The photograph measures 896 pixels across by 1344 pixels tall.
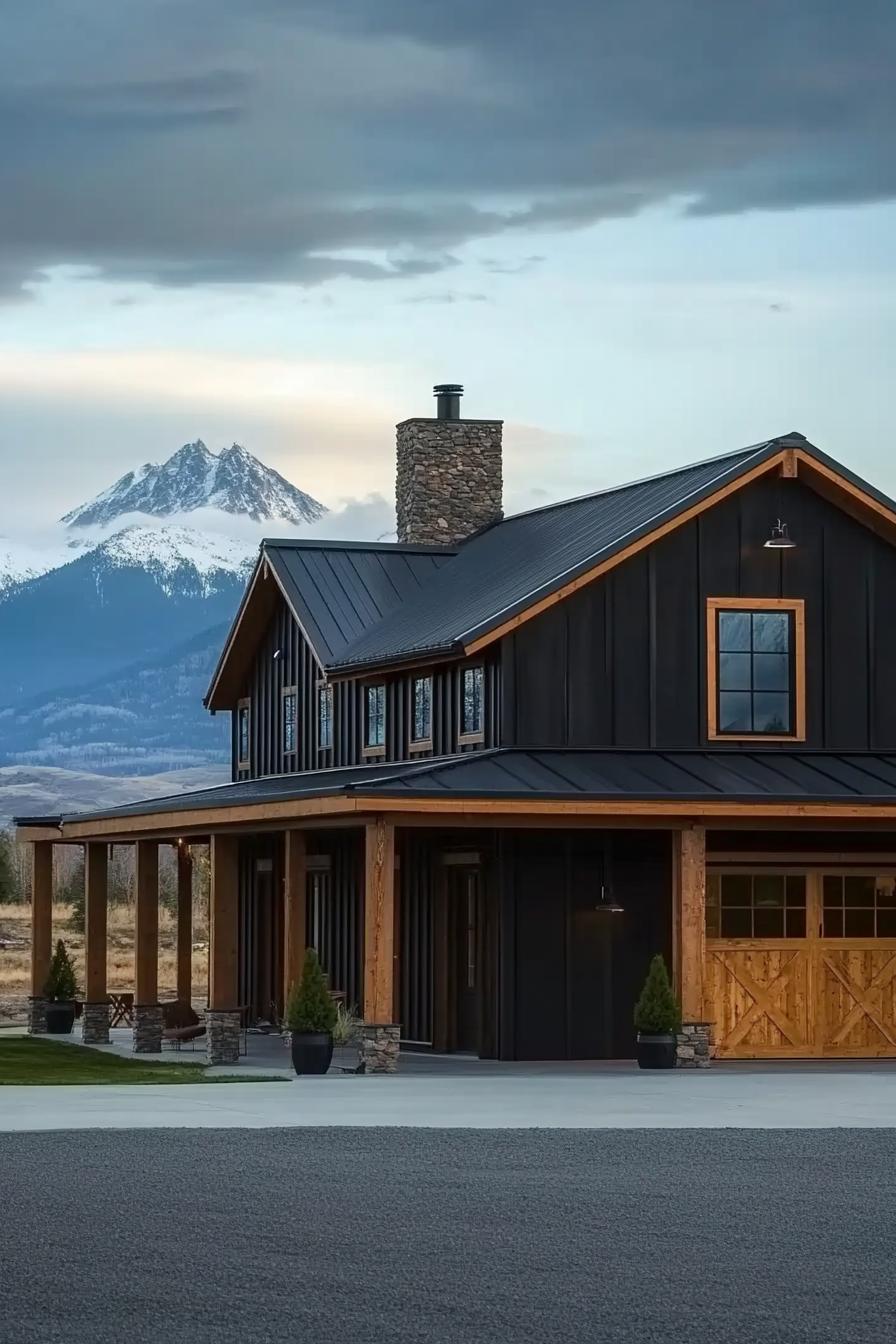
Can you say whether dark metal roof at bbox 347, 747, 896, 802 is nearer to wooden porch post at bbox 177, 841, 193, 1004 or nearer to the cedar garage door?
the cedar garage door

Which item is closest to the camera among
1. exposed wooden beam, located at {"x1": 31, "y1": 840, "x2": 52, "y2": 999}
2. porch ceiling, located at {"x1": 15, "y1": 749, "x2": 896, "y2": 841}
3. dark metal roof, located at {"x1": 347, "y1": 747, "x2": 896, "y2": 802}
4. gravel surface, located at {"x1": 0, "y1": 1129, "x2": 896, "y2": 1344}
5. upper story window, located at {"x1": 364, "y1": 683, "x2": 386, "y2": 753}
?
gravel surface, located at {"x1": 0, "y1": 1129, "x2": 896, "y2": 1344}

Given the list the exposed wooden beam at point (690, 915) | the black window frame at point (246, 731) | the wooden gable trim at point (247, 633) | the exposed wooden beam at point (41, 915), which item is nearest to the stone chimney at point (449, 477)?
the wooden gable trim at point (247, 633)

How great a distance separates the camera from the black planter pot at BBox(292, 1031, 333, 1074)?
24.3 m

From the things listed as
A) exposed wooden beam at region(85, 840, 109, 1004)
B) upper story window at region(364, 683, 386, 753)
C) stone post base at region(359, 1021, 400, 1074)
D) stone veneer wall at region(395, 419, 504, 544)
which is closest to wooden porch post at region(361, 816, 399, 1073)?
stone post base at region(359, 1021, 400, 1074)

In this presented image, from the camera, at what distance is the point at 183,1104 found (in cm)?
1939

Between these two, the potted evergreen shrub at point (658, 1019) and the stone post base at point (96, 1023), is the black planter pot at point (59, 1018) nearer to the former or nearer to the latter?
the stone post base at point (96, 1023)

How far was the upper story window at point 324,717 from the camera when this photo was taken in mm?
33219

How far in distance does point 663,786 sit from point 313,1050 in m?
4.60

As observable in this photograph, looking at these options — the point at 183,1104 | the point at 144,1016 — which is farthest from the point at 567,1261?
the point at 144,1016

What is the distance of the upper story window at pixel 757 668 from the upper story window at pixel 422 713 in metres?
3.78

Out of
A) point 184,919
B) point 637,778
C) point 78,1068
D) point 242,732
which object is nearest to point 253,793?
point 78,1068

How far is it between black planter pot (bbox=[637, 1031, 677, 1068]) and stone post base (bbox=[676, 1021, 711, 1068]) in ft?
0.43

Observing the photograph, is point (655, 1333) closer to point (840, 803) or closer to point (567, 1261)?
point (567, 1261)

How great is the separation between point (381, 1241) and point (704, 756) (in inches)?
624
